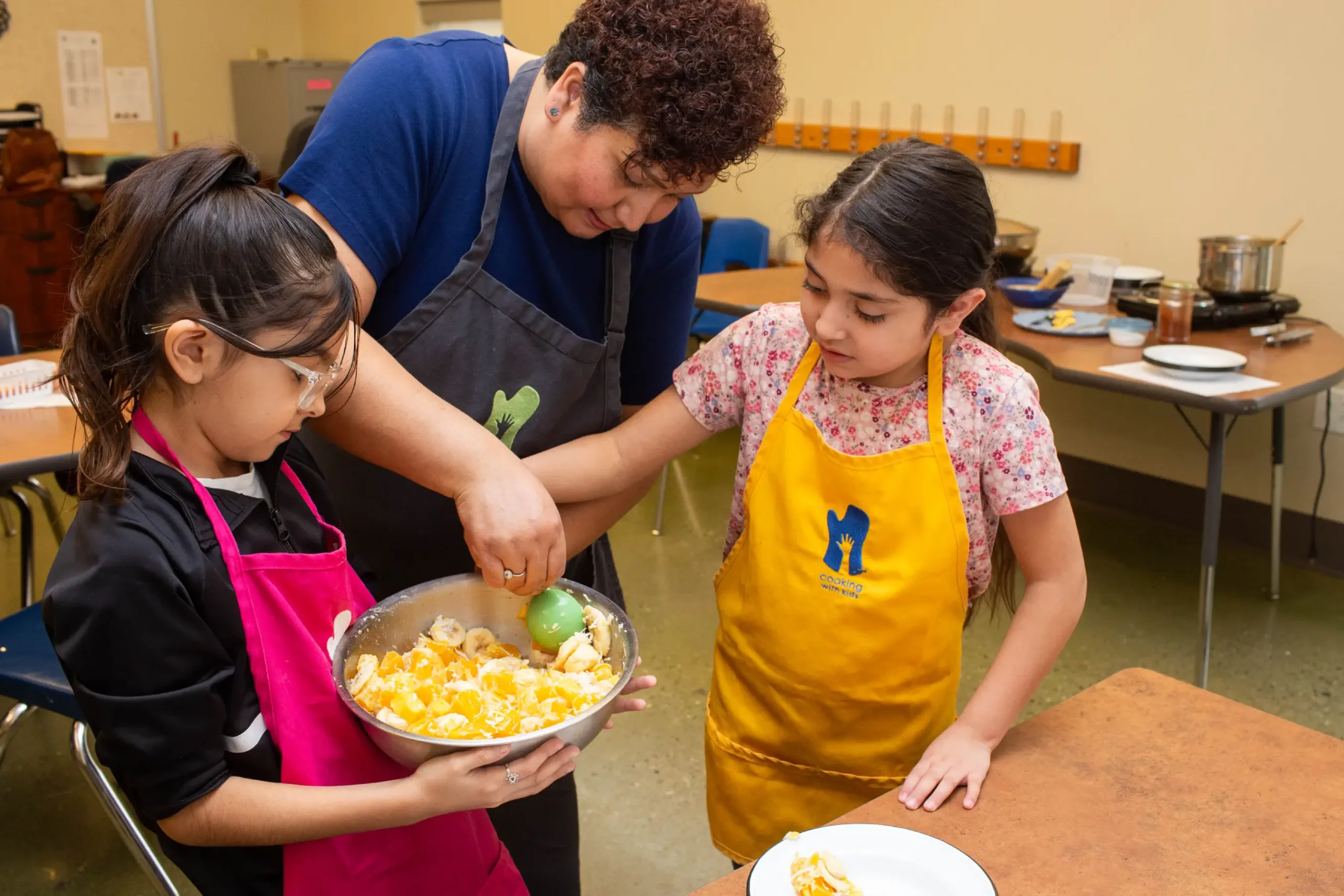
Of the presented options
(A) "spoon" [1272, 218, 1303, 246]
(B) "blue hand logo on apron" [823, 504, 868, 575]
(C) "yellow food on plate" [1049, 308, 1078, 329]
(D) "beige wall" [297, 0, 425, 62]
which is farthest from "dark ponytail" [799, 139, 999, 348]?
(D) "beige wall" [297, 0, 425, 62]

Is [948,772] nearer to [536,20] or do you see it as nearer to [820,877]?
[820,877]

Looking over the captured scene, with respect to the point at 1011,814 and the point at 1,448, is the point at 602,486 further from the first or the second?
the point at 1,448

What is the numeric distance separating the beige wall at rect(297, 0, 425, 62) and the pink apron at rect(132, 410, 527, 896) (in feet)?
21.1

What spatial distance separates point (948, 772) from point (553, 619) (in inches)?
17.4

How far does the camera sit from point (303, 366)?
1.05 metres

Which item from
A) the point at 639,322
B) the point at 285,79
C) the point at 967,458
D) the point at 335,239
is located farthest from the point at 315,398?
the point at 285,79

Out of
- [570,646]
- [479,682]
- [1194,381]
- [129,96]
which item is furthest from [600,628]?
[129,96]

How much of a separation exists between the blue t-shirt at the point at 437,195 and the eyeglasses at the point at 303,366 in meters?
0.19

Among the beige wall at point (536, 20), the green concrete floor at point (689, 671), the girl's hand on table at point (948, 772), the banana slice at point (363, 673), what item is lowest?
the green concrete floor at point (689, 671)

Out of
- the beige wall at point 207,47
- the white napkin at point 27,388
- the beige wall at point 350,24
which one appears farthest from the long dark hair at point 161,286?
the beige wall at point 207,47

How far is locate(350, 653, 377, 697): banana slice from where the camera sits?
1074 mm

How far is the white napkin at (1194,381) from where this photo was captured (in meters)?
2.64

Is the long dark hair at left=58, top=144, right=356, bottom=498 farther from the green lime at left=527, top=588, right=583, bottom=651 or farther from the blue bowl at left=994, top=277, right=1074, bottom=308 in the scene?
the blue bowl at left=994, top=277, right=1074, bottom=308

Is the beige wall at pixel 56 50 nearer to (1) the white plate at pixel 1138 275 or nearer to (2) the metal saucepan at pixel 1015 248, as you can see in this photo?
(2) the metal saucepan at pixel 1015 248
